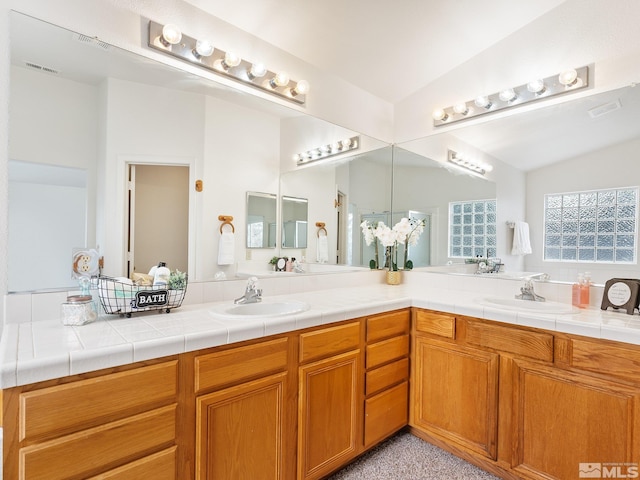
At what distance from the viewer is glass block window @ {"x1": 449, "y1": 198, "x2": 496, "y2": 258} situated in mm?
2338

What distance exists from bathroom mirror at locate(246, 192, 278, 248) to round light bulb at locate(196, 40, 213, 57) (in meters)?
0.78

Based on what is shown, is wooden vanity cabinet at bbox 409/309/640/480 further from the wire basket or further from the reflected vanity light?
the wire basket

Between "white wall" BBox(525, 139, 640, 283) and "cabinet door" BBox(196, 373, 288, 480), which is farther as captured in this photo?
"white wall" BBox(525, 139, 640, 283)

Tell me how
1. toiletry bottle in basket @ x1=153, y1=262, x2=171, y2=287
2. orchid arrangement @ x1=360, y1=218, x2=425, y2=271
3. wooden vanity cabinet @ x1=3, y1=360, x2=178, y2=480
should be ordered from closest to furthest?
1. wooden vanity cabinet @ x1=3, y1=360, x2=178, y2=480
2. toiletry bottle in basket @ x1=153, y1=262, x2=171, y2=287
3. orchid arrangement @ x1=360, y1=218, x2=425, y2=271

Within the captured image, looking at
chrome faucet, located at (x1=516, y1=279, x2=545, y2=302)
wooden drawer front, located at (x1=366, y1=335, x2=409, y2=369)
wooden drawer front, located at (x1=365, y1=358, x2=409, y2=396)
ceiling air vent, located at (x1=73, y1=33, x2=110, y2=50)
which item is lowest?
wooden drawer front, located at (x1=365, y1=358, x2=409, y2=396)

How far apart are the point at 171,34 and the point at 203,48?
165mm

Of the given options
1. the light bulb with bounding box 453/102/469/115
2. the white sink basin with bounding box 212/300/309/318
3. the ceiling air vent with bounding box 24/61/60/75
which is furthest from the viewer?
the light bulb with bounding box 453/102/469/115

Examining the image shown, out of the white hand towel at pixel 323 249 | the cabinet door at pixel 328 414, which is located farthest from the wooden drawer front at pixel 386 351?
the white hand towel at pixel 323 249

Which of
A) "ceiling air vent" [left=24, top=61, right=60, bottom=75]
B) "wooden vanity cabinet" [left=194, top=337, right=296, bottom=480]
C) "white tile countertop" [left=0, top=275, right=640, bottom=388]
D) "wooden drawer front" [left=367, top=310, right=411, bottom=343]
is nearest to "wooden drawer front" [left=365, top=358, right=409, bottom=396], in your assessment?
"wooden drawer front" [left=367, top=310, right=411, bottom=343]

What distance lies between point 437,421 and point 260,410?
46.6 inches

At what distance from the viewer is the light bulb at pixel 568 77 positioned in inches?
76.6

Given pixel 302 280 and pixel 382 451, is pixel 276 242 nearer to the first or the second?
pixel 302 280

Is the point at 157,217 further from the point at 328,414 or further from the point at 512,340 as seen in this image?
the point at 512,340

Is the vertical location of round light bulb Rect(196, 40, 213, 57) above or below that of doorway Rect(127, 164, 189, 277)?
above
